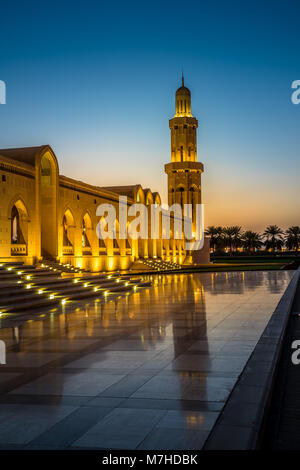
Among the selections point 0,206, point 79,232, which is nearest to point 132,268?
point 79,232

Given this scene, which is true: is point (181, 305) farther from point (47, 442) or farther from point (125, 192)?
point (125, 192)

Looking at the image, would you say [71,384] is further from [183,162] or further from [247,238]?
[247,238]

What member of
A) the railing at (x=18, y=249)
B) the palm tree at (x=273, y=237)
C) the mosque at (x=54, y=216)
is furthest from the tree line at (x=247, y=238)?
the railing at (x=18, y=249)

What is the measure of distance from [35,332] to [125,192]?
2958 cm

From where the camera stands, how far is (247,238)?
297 ft

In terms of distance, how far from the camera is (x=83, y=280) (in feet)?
56.3

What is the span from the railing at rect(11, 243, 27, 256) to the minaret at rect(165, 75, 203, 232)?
151ft

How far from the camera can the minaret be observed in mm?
65562

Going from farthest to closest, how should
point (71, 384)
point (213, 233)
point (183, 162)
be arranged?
point (213, 233), point (183, 162), point (71, 384)

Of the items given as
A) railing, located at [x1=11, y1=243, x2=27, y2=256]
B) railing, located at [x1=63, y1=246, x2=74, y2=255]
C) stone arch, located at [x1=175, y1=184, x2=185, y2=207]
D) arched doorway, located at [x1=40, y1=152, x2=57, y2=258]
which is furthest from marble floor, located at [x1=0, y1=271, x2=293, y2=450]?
stone arch, located at [x1=175, y1=184, x2=185, y2=207]

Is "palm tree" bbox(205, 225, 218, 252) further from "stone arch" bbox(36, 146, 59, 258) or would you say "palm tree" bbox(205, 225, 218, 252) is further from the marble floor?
the marble floor

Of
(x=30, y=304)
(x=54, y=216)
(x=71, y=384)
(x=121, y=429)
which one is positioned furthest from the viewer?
(x=54, y=216)

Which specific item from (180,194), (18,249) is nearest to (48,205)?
(18,249)

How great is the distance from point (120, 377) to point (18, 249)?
16.2 metres
